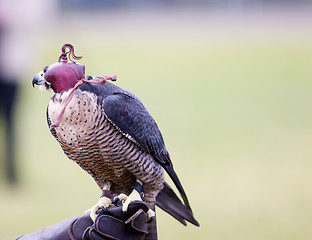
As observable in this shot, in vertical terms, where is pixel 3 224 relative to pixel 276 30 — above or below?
below

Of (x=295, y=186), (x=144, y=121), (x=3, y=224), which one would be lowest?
(x=3, y=224)

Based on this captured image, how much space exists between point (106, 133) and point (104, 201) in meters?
0.26

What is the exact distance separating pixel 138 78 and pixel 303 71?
12.4 ft

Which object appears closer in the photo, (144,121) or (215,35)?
(144,121)

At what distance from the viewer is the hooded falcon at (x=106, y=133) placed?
1455 mm

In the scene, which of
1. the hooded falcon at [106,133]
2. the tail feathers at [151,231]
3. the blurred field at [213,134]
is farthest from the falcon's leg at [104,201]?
the blurred field at [213,134]

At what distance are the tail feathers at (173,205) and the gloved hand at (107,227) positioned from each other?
0.21 m

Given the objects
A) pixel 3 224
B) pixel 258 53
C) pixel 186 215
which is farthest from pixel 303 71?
pixel 186 215

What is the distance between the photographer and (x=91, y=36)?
1748cm

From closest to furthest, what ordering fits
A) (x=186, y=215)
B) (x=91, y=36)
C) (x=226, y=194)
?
(x=186, y=215)
(x=226, y=194)
(x=91, y=36)

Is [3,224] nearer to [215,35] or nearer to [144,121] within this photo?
[144,121]

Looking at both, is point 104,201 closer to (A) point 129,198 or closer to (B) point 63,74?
(A) point 129,198

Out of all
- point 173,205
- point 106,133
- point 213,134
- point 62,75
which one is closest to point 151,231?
point 173,205

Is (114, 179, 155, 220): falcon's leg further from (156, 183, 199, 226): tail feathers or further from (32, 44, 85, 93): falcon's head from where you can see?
(32, 44, 85, 93): falcon's head
